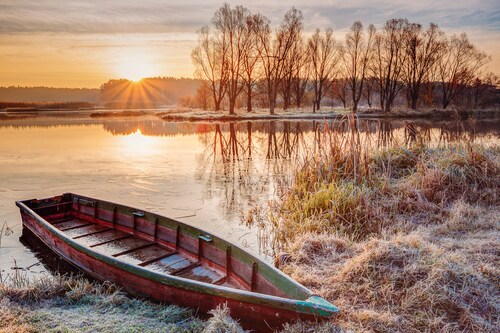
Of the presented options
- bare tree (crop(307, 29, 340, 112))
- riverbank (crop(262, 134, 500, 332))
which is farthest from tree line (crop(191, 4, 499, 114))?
riverbank (crop(262, 134, 500, 332))

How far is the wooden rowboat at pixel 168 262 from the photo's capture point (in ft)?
12.7

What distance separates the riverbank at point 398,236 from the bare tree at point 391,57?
136ft

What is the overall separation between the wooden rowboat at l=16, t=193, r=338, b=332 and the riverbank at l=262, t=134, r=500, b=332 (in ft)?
2.12

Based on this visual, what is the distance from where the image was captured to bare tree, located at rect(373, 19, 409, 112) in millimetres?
48094

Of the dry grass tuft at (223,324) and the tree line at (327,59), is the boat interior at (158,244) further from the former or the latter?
the tree line at (327,59)

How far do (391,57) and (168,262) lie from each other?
50.1m

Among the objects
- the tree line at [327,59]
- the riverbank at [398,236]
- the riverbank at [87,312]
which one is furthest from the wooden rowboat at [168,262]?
the tree line at [327,59]

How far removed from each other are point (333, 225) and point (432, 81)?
2062 inches

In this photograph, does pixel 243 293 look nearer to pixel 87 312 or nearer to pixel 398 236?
pixel 87 312

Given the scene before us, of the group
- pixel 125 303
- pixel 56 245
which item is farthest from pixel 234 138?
pixel 125 303

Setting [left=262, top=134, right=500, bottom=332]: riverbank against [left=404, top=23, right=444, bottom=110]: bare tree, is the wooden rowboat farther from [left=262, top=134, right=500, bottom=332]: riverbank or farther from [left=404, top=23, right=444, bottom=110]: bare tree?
[left=404, top=23, right=444, bottom=110]: bare tree

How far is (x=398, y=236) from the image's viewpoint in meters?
5.37

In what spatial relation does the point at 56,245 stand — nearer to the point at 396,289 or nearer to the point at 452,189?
the point at 396,289

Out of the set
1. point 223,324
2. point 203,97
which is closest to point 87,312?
point 223,324
